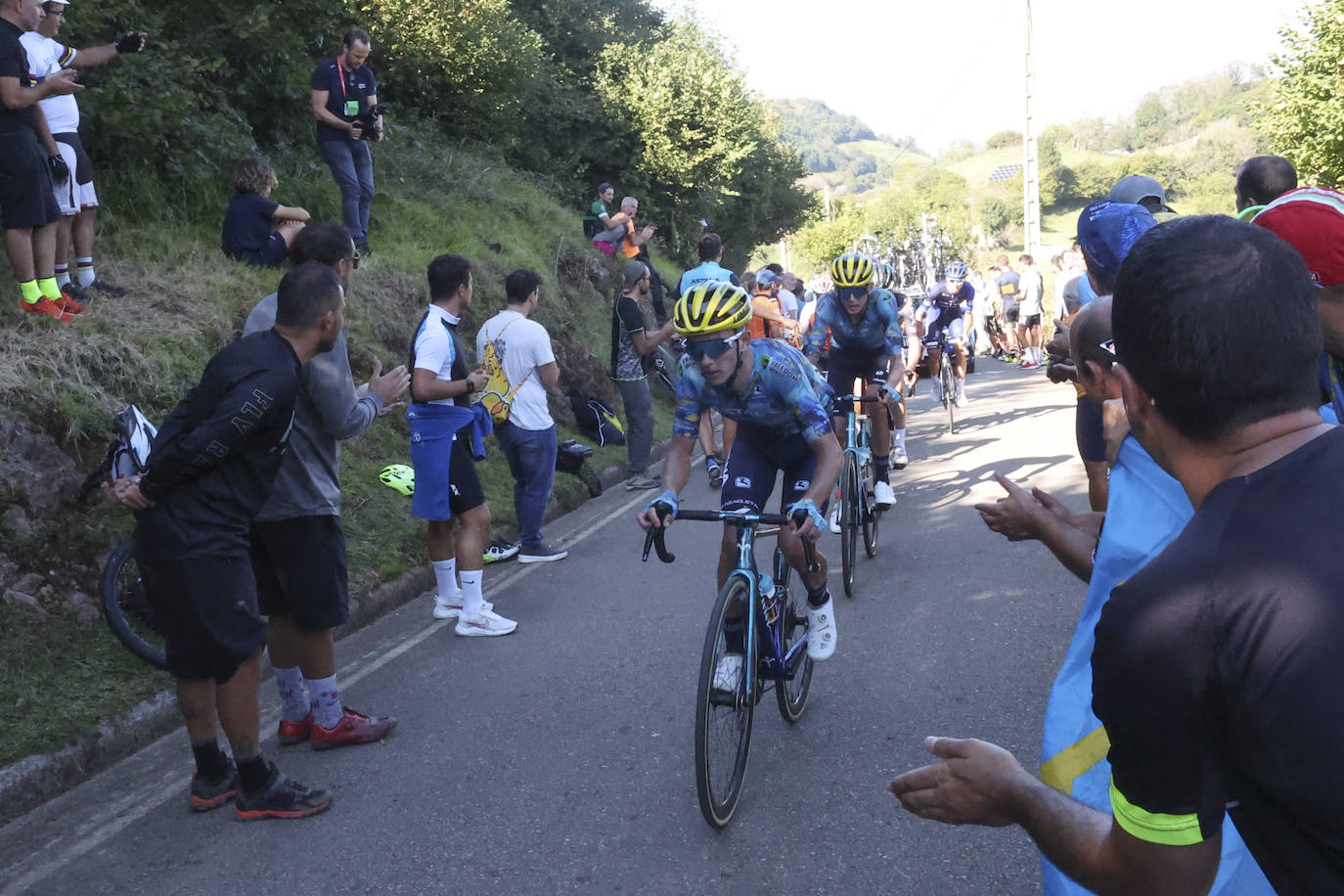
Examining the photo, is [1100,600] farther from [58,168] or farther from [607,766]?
[58,168]

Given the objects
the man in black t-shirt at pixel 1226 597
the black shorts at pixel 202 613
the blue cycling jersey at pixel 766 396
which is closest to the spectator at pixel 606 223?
the blue cycling jersey at pixel 766 396

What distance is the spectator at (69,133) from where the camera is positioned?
7.32m

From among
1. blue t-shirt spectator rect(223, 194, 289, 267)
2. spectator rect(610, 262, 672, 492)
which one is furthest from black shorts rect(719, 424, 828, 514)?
blue t-shirt spectator rect(223, 194, 289, 267)

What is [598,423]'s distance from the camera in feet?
41.6

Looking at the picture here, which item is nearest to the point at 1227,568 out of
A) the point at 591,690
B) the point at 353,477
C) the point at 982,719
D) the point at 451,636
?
the point at 982,719

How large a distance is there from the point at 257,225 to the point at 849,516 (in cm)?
555

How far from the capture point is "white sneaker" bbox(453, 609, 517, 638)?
6617mm

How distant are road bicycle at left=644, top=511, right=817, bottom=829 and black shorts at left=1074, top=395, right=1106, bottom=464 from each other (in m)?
1.67

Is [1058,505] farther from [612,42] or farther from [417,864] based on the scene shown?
[612,42]

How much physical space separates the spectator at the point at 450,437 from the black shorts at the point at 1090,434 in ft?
11.1

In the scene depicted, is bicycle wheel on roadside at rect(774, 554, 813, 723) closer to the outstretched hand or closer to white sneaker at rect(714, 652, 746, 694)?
white sneaker at rect(714, 652, 746, 694)

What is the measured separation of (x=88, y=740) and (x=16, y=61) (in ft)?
14.9

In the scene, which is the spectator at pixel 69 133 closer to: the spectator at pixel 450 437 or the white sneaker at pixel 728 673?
the spectator at pixel 450 437

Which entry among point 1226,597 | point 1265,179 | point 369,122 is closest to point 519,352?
point 1265,179
